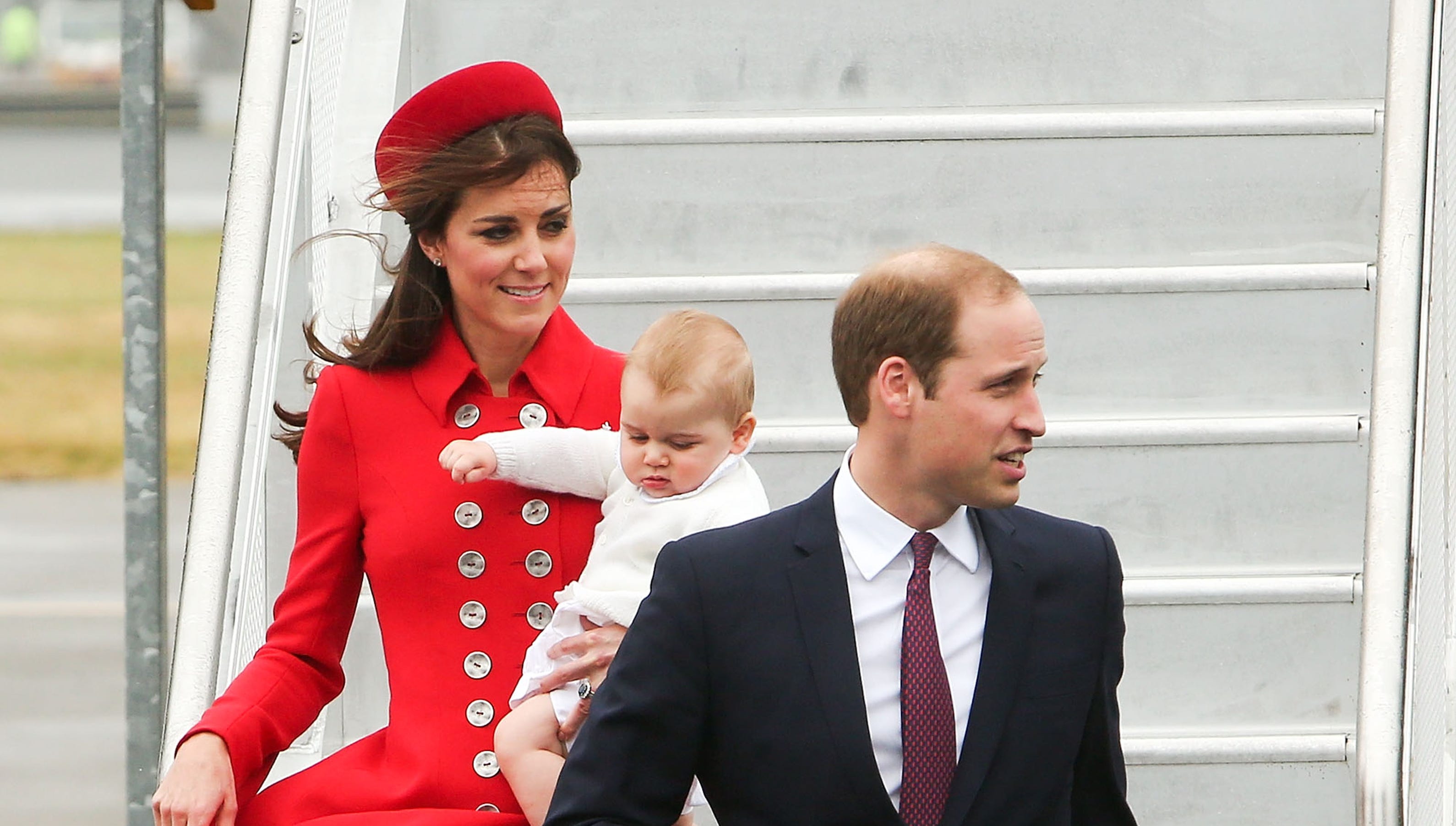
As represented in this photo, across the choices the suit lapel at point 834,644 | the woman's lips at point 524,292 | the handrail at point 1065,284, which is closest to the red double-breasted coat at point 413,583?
the woman's lips at point 524,292

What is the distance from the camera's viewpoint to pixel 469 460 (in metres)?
2.27

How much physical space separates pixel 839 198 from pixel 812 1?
0.49 meters

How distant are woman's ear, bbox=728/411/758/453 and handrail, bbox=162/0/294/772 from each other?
0.73m

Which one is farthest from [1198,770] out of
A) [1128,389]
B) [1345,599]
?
[1128,389]

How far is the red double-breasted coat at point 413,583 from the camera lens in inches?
89.4

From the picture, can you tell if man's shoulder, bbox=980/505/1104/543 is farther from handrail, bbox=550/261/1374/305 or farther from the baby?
handrail, bbox=550/261/1374/305

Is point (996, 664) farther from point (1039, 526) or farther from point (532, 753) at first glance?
point (532, 753)

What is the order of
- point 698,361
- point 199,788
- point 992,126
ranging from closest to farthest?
point 199,788 → point 698,361 → point 992,126

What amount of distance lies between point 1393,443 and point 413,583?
121 centimetres

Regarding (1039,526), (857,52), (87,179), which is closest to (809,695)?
(1039,526)

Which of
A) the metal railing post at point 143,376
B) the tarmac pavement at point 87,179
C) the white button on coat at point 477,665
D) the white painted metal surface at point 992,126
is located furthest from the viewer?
the tarmac pavement at point 87,179

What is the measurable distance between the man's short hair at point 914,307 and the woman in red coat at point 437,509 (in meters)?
0.51

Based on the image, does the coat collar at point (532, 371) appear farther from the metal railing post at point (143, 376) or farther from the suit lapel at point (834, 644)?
the metal railing post at point (143, 376)

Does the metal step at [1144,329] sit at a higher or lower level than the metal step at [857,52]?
lower
